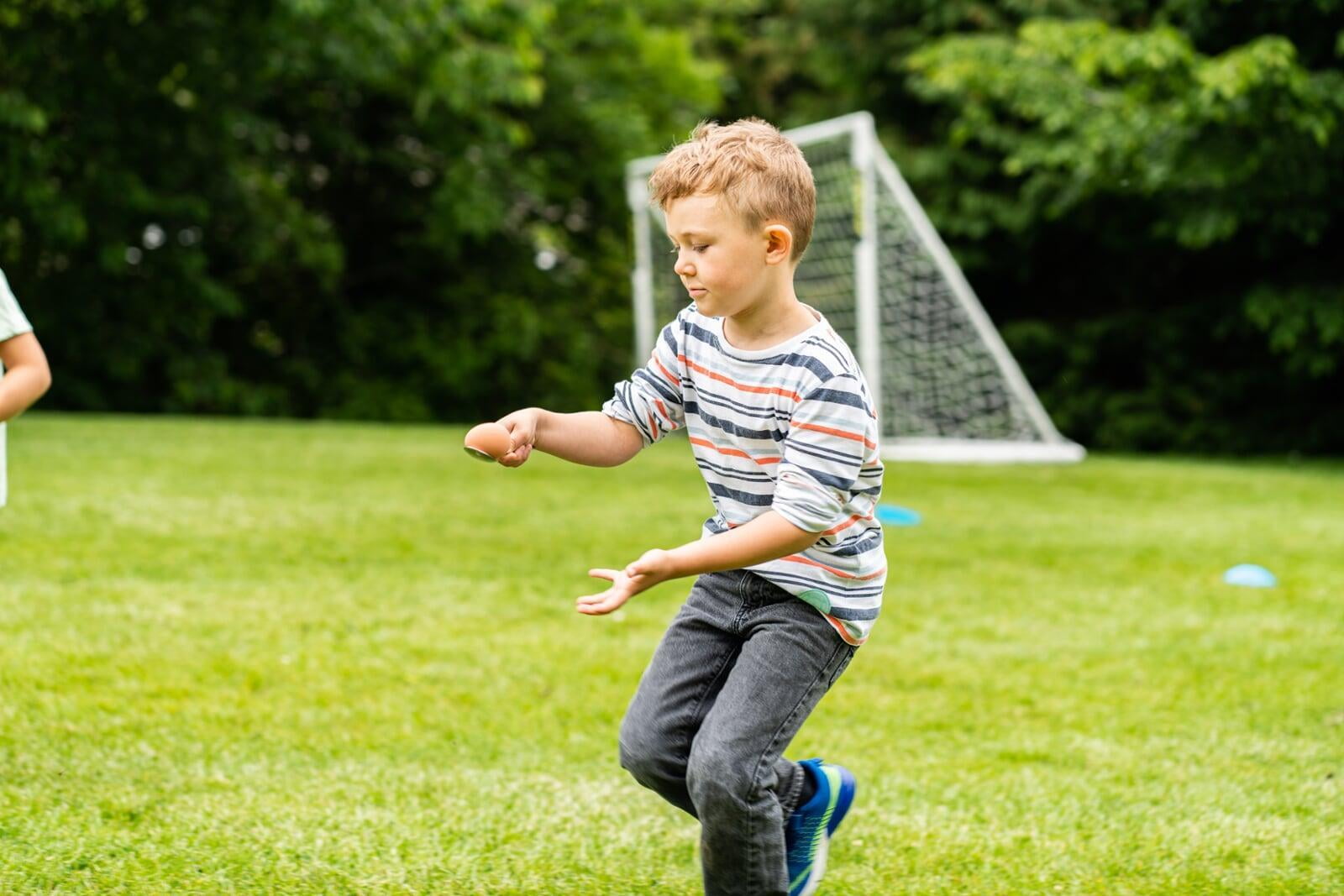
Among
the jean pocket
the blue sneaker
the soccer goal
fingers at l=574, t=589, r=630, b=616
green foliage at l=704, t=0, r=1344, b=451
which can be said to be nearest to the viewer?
fingers at l=574, t=589, r=630, b=616

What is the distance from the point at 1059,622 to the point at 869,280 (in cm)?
614

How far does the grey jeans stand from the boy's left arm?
10.0 inches

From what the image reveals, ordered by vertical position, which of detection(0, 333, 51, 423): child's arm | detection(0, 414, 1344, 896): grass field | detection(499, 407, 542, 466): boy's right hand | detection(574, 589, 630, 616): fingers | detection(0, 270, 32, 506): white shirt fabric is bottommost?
detection(0, 414, 1344, 896): grass field

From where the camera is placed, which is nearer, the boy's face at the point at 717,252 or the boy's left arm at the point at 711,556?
the boy's left arm at the point at 711,556

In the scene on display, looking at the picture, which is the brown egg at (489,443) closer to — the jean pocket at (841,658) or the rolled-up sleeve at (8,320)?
the jean pocket at (841,658)

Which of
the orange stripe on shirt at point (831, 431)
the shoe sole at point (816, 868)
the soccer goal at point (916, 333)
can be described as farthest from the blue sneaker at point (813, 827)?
the soccer goal at point (916, 333)

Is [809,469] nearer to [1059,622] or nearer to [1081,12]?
[1059,622]

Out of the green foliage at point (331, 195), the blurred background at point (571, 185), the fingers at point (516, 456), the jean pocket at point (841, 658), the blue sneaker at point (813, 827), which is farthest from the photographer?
the green foliage at point (331, 195)

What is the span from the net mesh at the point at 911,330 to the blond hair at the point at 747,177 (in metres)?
10.8

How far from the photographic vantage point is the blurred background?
51.0 feet

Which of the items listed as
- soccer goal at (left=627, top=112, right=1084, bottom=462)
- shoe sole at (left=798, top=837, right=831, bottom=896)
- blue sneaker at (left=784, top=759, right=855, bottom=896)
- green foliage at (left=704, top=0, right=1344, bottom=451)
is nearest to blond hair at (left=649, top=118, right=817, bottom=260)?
blue sneaker at (left=784, top=759, right=855, bottom=896)

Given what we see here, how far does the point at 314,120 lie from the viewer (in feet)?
65.3

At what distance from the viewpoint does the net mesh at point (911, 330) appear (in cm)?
1348

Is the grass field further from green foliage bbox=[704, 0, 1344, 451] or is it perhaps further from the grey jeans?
green foliage bbox=[704, 0, 1344, 451]
